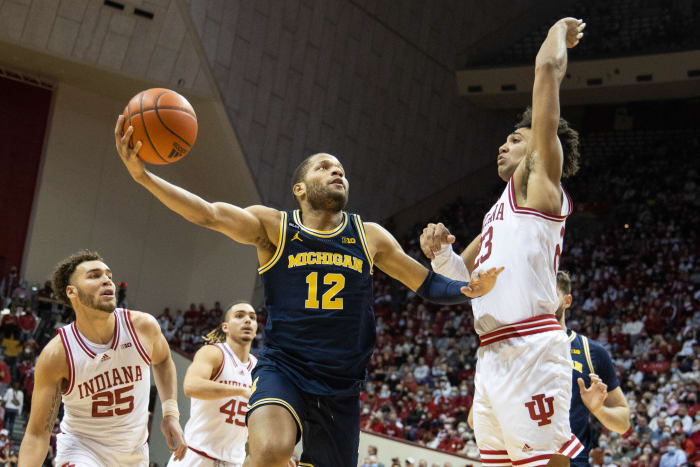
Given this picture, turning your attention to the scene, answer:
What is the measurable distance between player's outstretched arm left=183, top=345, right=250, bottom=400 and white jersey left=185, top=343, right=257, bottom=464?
100mm

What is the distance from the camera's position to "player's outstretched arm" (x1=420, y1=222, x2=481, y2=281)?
452cm

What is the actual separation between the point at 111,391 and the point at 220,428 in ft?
5.22

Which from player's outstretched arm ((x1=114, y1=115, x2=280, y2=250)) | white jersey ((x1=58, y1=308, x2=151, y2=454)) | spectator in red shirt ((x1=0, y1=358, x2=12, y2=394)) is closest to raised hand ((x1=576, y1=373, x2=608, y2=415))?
player's outstretched arm ((x1=114, y1=115, x2=280, y2=250))

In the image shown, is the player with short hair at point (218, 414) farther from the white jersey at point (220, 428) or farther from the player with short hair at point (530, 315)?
the player with short hair at point (530, 315)

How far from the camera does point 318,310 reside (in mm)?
4312

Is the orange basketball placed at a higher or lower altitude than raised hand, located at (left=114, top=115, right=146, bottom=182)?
higher

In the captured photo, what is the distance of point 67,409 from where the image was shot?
207 inches

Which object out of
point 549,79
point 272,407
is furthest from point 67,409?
point 549,79

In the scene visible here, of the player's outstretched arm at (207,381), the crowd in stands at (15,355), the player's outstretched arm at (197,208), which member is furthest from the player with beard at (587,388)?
the crowd in stands at (15,355)

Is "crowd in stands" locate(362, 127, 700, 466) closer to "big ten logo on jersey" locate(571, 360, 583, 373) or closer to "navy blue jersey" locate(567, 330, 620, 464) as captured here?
"navy blue jersey" locate(567, 330, 620, 464)

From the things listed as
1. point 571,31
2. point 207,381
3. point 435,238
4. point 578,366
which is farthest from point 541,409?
point 207,381

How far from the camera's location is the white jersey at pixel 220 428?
657 centimetres

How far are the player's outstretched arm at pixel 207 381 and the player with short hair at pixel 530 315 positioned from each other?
232 cm

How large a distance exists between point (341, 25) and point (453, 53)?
560cm
